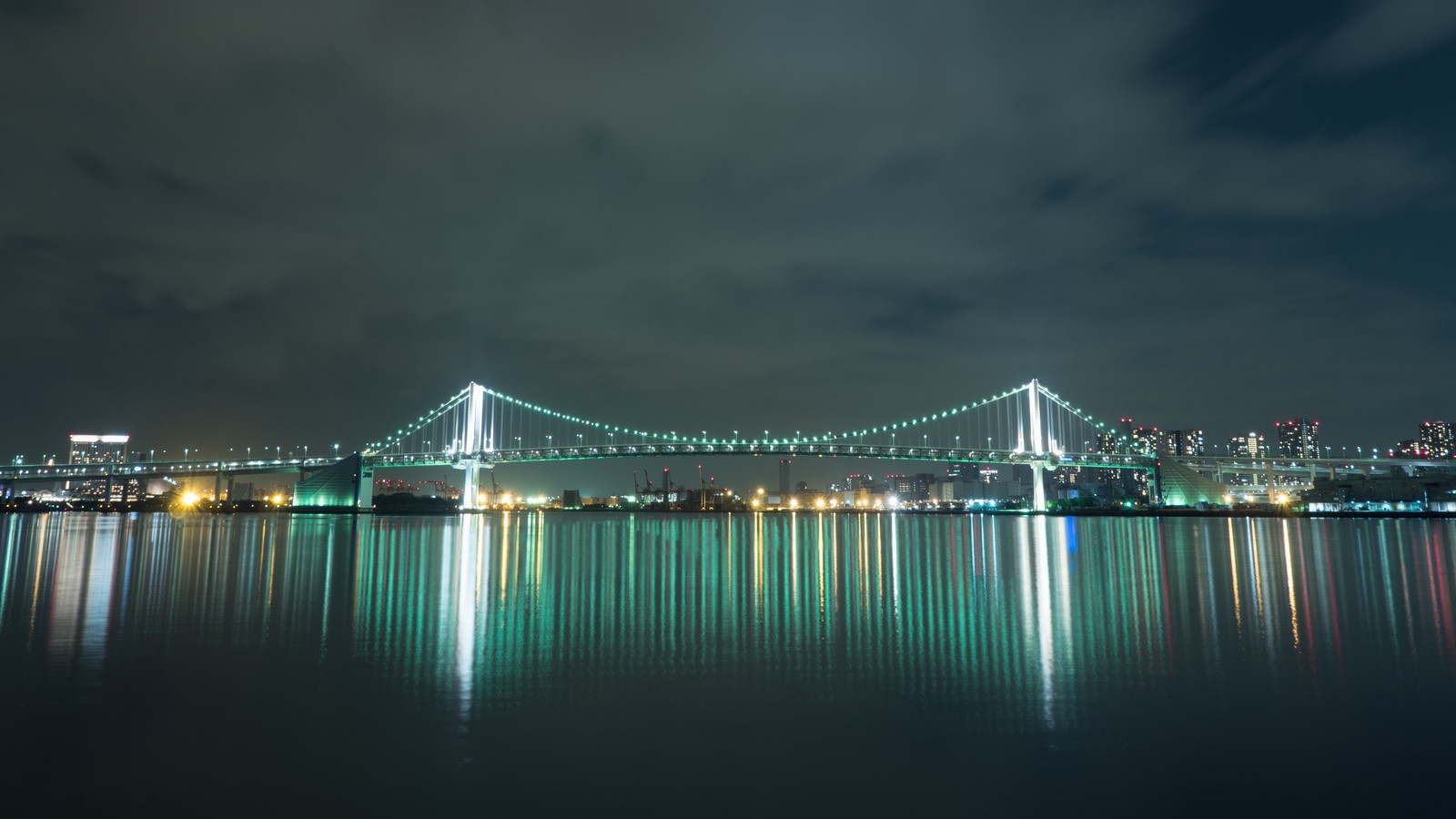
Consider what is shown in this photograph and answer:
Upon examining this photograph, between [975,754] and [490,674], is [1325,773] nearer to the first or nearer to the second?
[975,754]

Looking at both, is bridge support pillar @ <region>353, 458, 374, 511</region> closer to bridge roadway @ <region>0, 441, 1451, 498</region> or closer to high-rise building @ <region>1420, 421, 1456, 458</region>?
bridge roadway @ <region>0, 441, 1451, 498</region>

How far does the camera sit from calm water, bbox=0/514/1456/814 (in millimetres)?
4559

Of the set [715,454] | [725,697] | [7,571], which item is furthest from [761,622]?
[715,454]

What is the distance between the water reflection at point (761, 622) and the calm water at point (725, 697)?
71 millimetres

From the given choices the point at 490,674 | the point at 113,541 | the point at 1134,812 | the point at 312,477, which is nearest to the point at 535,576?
the point at 490,674

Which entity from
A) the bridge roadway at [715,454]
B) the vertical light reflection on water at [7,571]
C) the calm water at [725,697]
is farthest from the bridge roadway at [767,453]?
the calm water at [725,697]

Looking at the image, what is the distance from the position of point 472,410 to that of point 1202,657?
8498cm

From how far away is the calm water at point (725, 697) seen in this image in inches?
179

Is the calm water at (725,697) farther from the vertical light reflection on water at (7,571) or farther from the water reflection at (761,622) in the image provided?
the vertical light reflection on water at (7,571)

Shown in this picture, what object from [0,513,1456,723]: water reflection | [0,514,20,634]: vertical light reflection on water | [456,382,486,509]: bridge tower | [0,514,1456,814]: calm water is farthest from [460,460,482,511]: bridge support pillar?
[0,514,1456,814]: calm water

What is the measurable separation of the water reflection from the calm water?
0.23ft

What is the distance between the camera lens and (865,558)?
68.5 feet

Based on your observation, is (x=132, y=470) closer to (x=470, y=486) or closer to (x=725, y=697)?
(x=470, y=486)

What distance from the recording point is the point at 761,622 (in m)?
10.2
